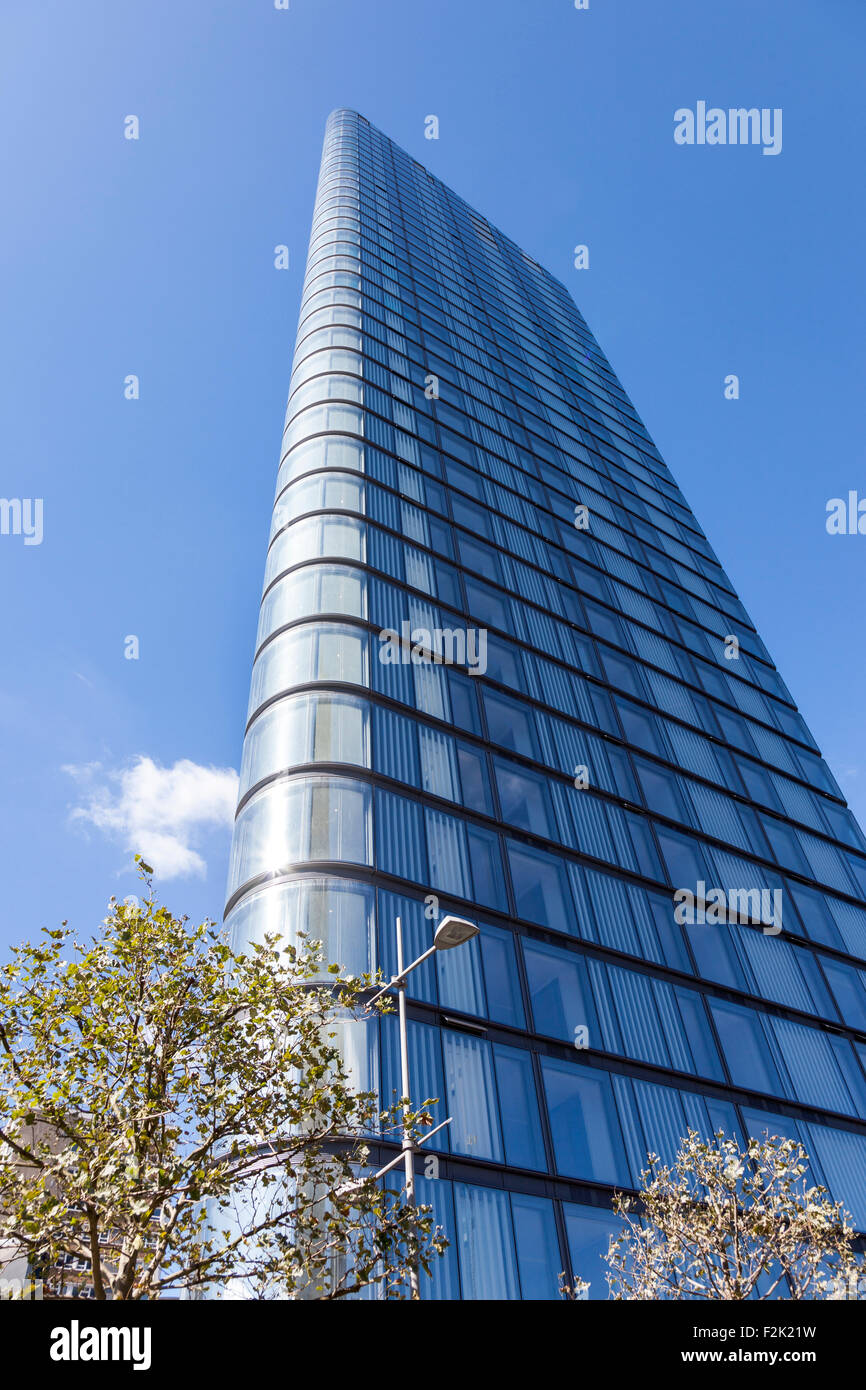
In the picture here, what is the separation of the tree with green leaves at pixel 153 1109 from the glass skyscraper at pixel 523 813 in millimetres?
5531

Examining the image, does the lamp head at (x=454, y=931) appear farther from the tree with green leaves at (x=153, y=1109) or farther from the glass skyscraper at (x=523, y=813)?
the glass skyscraper at (x=523, y=813)

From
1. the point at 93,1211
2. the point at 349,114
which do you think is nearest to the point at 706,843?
the point at 93,1211

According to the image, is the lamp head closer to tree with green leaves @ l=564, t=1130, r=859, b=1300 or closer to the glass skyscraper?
the glass skyscraper

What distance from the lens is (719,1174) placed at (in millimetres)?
13555

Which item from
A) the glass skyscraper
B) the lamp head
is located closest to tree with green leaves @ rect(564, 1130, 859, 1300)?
the glass skyscraper

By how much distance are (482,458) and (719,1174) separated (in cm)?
2662

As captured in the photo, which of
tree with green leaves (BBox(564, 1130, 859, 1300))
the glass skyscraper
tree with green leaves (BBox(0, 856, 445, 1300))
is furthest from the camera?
the glass skyscraper

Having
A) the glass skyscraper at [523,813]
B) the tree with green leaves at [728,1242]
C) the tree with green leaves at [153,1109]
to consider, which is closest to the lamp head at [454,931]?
the tree with green leaves at [153,1109]

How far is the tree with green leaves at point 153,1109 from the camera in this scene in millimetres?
7586

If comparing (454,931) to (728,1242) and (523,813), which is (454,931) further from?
(523,813)

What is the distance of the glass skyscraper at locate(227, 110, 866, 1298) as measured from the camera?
16094 millimetres

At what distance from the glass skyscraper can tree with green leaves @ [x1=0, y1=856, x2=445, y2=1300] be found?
5531 millimetres

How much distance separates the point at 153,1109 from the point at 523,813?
1454 cm
